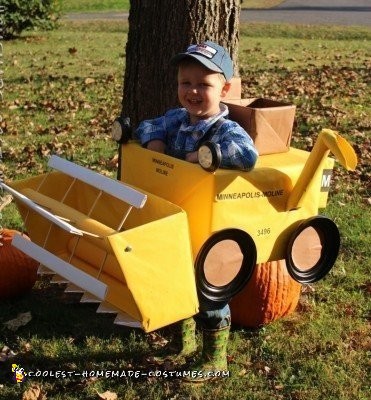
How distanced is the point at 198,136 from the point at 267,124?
37 cm

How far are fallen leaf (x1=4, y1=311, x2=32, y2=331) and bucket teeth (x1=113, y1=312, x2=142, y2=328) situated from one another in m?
1.24

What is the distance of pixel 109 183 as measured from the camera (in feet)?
10.3

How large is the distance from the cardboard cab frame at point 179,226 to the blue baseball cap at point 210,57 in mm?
495

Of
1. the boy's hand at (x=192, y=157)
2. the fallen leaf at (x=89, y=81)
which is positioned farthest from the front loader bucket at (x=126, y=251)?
the fallen leaf at (x=89, y=81)

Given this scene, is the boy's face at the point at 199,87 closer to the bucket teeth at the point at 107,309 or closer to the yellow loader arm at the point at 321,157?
the yellow loader arm at the point at 321,157

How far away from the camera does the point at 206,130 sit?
3490 mm

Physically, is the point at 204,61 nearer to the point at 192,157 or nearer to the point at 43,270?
the point at 192,157

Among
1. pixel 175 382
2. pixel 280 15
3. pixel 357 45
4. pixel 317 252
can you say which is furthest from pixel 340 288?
pixel 280 15

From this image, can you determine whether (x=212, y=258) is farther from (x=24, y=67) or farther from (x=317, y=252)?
(x=24, y=67)

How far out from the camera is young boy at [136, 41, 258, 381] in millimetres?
3271

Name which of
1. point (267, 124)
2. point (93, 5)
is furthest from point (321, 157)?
point (93, 5)

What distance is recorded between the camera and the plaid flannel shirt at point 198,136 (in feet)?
10.5

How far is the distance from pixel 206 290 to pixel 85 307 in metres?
1.49

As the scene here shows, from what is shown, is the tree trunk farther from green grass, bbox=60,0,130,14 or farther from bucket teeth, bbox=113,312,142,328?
green grass, bbox=60,0,130,14
